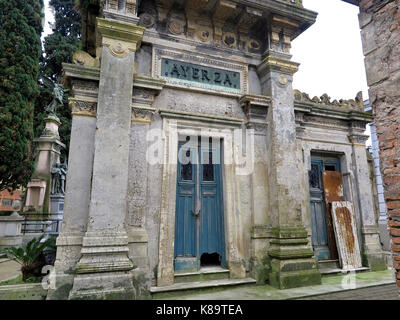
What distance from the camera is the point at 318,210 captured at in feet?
22.7

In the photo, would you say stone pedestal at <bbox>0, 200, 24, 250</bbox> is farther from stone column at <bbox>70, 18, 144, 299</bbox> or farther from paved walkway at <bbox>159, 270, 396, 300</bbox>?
paved walkway at <bbox>159, 270, 396, 300</bbox>

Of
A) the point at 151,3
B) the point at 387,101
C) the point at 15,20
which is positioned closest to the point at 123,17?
the point at 151,3

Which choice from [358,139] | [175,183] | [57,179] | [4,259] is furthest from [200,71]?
[57,179]

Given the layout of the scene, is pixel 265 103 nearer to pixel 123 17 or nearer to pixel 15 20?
pixel 123 17

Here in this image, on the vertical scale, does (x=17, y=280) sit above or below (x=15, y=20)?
below

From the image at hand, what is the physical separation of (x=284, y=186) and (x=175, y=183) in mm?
2344

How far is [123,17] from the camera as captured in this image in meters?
5.12

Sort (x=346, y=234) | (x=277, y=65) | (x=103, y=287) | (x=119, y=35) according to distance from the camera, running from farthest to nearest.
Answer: (x=346, y=234), (x=277, y=65), (x=119, y=35), (x=103, y=287)

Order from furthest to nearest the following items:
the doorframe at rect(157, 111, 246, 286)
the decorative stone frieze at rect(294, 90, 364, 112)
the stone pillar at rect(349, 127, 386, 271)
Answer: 1. the decorative stone frieze at rect(294, 90, 364, 112)
2. the stone pillar at rect(349, 127, 386, 271)
3. the doorframe at rect(157, 111, 246, 286)

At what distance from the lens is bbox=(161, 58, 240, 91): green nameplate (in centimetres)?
560

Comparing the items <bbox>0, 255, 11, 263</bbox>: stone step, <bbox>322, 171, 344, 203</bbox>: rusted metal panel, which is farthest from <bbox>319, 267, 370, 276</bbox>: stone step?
<bbox>0, 255, 11, 263</bbox>: stone step

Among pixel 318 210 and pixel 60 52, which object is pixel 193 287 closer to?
pixel 318 210

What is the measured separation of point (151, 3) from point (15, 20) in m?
10.9

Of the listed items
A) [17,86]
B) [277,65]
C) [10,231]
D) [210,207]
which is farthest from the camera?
[17,86]
